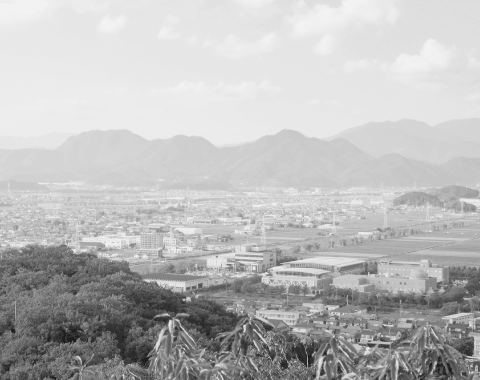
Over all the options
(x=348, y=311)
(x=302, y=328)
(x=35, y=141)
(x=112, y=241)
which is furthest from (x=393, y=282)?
(x=35, y=141)

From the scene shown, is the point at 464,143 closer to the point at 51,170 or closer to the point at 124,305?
the point at 51,170

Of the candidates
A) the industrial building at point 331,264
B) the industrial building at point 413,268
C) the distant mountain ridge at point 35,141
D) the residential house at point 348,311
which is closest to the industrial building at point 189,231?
the industrial building at point 331,264

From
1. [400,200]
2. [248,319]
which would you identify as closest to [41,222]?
[400,200]

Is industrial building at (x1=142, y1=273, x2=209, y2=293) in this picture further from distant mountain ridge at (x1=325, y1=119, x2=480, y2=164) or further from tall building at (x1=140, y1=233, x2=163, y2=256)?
distant mountain ridge at (x1=325, y1=119, x2=480, y2=164)

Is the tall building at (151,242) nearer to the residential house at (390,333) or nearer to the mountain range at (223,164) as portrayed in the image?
the residential house at (390,333)

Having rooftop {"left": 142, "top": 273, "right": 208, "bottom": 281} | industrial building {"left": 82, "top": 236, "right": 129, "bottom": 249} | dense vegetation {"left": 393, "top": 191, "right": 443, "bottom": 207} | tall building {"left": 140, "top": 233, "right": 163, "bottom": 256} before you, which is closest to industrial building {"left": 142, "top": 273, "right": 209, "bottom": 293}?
rooftop {"left": 142, "top": 273, "right": 208, "bottom": 281}
